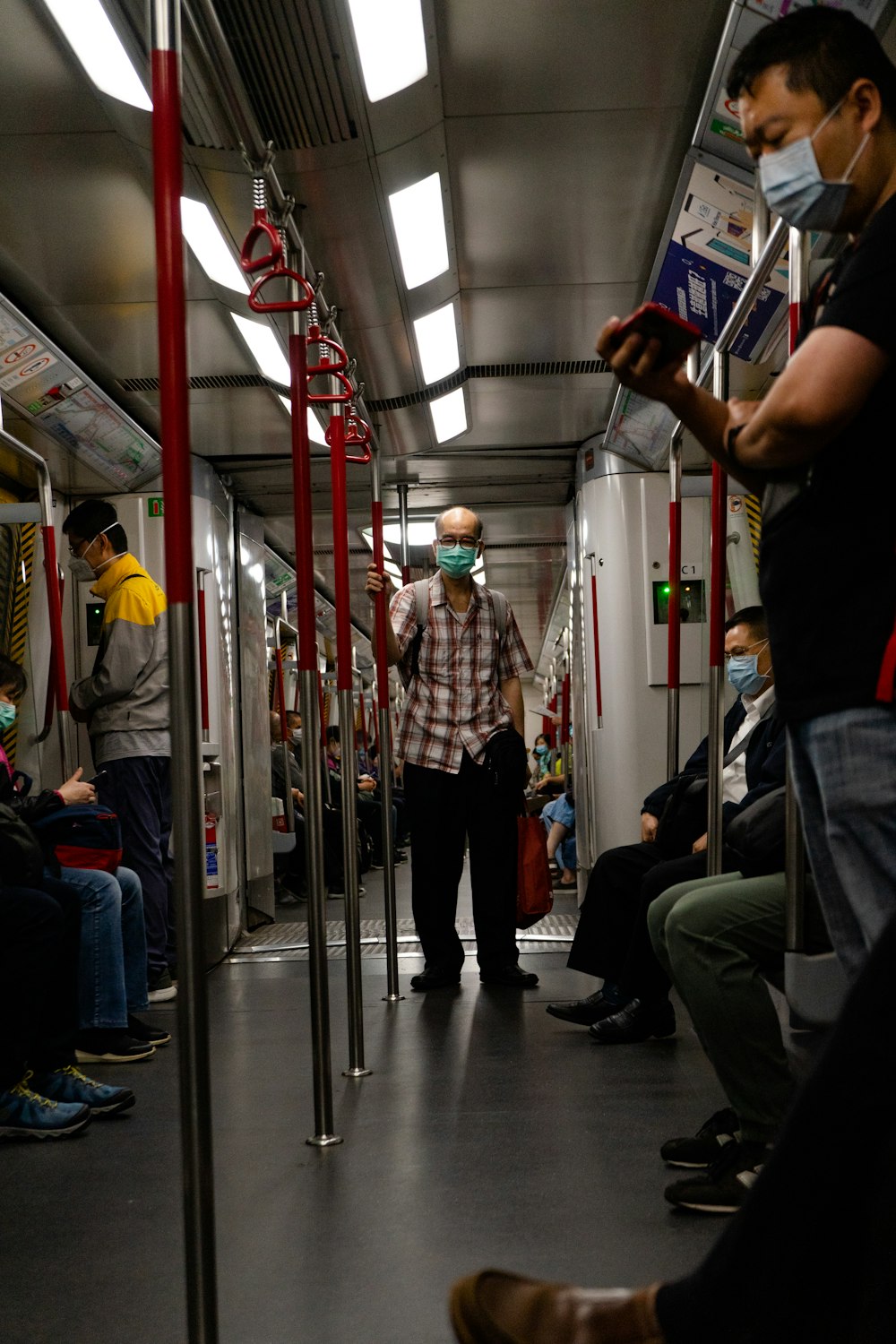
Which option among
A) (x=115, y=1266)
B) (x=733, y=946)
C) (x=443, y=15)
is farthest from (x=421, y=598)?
(x=115, y=1266)

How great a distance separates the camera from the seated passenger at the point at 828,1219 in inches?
45.9

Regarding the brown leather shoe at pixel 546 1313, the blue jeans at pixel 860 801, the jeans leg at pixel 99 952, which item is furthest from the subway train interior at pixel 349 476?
the blue jeans at pixel 860 801

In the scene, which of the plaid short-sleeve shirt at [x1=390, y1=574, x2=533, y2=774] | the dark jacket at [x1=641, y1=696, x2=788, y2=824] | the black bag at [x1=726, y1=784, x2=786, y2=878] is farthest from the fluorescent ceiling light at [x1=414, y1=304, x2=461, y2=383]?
the black bag at [x1=726, y1=784, x2=786, y2=878]

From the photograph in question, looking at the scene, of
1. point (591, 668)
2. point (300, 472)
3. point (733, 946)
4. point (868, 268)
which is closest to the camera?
point (868, 268)

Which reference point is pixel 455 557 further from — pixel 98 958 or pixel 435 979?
pixel 98 958

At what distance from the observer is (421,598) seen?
5.56 meters

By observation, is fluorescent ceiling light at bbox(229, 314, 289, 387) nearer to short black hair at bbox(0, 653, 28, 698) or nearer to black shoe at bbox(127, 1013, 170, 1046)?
short black hair at bbox(0, 653, 28, 698)

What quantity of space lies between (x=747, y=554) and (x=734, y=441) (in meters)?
4.25

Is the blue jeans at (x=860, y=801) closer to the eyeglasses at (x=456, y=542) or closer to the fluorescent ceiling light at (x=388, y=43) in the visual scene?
the fluorescent ceiling light at (x=388, y=43)

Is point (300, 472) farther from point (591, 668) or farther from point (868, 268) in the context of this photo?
point (591, 668)

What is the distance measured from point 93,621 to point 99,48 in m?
4.09

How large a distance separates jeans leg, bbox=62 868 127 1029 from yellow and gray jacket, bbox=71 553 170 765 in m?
1.14

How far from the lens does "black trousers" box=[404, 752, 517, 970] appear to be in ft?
17.7

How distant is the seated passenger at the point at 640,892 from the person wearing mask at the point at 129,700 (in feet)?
6.43
